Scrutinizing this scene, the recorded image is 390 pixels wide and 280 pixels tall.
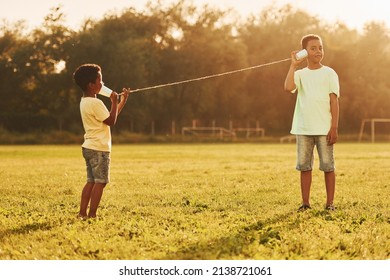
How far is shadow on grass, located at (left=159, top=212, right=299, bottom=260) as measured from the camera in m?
4.31

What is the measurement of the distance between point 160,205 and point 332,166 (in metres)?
2.02

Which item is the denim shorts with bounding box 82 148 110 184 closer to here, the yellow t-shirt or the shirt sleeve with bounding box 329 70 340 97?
the yellow t-shirt

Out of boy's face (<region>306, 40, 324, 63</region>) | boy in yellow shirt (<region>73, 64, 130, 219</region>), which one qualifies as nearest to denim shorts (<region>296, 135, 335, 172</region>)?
boy's face (<region>306, 40, 324, 63</region>)

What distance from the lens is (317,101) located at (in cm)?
644

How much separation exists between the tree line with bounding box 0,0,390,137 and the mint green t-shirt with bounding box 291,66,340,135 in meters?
24.9

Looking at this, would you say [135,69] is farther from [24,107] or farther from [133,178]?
[133,178]

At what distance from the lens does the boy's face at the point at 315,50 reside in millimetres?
6418

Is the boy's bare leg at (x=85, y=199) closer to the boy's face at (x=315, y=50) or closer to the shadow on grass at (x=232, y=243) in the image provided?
the shadow on grass at (x=232, y=243)

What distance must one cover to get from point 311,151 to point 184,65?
3705 cm

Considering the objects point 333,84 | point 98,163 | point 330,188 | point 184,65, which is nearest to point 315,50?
point 333,84

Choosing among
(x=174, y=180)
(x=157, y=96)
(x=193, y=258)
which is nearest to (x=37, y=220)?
(x=193, y=258)

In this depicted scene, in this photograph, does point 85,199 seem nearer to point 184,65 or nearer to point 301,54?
point 301,54

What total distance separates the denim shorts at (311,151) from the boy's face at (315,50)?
2.80ft

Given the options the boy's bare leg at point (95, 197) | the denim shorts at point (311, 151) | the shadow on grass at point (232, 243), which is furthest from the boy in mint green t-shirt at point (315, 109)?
the boy's bare leg at point (95, 197)
